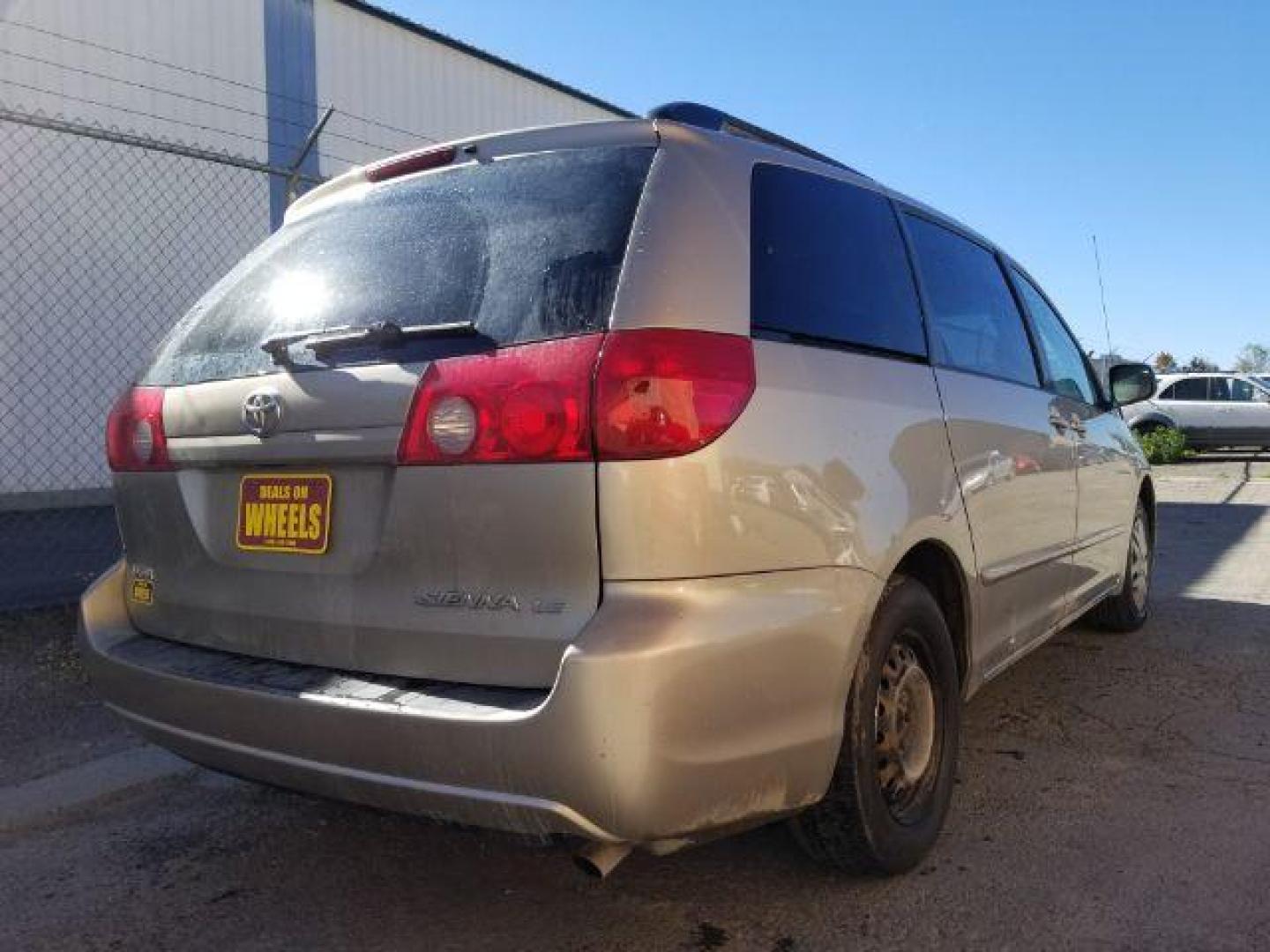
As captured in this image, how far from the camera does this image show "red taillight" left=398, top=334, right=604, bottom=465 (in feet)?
6.77

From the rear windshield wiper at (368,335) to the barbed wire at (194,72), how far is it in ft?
29.7

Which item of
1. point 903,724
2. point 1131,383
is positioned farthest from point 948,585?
point 1131,383

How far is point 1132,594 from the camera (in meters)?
5.52

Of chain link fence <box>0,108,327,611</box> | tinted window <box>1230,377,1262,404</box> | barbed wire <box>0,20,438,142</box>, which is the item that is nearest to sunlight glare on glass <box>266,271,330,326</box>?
chain link fence <box>0,108,327,611</box>

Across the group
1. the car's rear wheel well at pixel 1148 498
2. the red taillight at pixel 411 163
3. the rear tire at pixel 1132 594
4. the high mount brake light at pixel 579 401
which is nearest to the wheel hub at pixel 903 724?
the high mount brake light at pixel 579 401

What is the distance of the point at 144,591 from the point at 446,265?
1229 mm

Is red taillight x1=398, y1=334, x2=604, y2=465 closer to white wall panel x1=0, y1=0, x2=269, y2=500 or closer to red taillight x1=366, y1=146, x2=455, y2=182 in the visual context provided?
red taillight x1=366, y1=146, x2=455, y2=182

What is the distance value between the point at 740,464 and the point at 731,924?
1184 mm

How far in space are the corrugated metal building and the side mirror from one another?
6953mm

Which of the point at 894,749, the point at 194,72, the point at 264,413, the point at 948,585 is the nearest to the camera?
the point at 264,413

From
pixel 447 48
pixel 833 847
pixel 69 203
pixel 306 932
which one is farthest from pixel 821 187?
pixel 447 48

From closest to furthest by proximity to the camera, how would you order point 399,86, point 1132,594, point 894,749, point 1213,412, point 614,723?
1. point 614,723
2. point 894,749
3. point 1132,594
4. point 399,86
5. point 1213,412

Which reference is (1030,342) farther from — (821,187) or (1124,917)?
(1124,917)

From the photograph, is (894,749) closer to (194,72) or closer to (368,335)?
(368,335)
